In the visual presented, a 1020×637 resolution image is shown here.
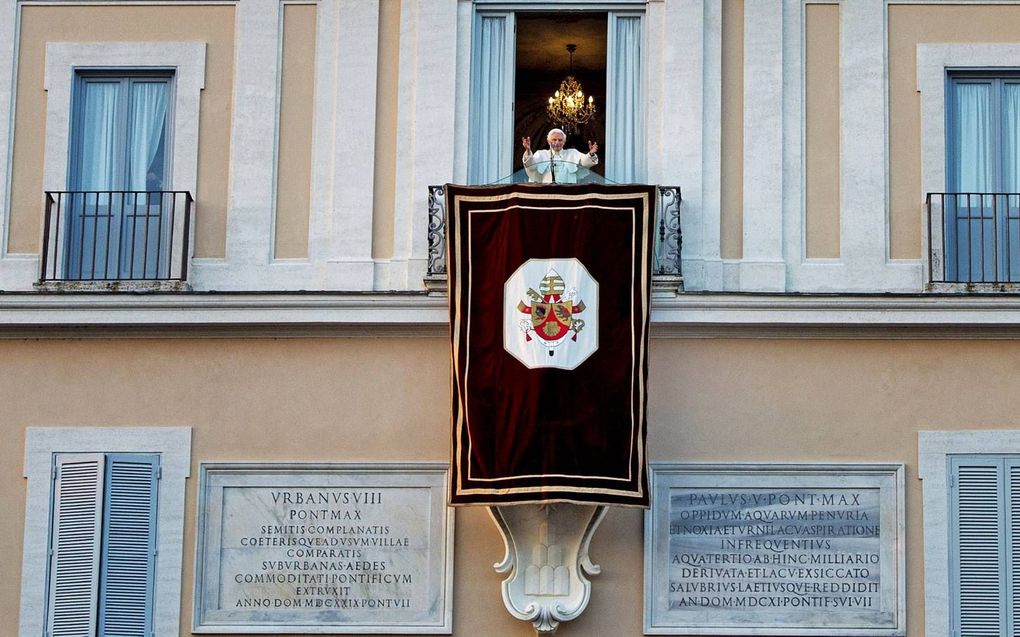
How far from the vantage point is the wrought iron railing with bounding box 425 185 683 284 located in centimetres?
1831

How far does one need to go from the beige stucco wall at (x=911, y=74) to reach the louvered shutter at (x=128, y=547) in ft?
21.4

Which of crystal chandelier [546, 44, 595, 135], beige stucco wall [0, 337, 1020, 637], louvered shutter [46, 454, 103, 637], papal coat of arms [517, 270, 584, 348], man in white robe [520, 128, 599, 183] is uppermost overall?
crystal chandelier [546, 44, 595, 135]

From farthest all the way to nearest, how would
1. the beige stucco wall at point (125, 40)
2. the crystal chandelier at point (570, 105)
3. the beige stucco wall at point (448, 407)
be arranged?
the crystal chandelier at point (570, 105)
the beige stucco wall at point (125, 40)
the beige stucco wall at point (448, 407)

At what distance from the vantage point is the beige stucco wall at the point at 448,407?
1795 cm

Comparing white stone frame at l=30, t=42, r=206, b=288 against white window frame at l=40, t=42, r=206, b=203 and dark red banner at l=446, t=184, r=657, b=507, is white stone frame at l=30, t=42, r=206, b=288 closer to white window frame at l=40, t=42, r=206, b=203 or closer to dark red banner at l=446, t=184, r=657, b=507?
white window frame at l=40, t=42, r=206, b=203

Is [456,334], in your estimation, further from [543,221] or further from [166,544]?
[166,544]

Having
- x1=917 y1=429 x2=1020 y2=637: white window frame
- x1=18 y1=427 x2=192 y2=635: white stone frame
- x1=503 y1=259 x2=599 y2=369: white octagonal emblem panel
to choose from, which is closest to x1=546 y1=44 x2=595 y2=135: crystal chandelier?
x1=503 y1=259 x2=599 y2=369: white octagonal emblem panel

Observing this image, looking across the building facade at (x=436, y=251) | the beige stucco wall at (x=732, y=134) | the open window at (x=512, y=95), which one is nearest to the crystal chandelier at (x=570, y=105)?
the building facade at (x=436, y=251)

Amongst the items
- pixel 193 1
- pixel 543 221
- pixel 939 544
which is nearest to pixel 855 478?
pixel 939 544

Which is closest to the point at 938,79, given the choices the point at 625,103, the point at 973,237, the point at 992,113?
the point at 992,113

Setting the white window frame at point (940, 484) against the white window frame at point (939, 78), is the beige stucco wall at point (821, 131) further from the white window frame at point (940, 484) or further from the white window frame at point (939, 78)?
the white window frame at point (940, 484)

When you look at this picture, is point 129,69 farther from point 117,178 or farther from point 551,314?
point 551,314

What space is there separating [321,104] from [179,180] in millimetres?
1376

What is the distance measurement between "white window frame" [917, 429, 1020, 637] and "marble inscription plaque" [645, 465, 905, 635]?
8.6 inches
